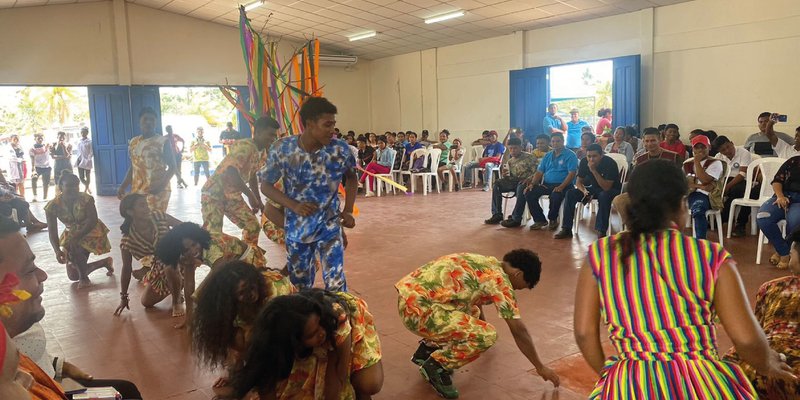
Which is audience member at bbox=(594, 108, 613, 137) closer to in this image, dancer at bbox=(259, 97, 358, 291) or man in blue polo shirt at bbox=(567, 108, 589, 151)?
man in blue polo shirt at bbox=(567, 108, 589, 151)

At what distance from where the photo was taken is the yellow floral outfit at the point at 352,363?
2.05m

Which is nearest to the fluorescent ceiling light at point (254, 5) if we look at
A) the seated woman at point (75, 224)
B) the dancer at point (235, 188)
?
the seated woman at point (75, 224)

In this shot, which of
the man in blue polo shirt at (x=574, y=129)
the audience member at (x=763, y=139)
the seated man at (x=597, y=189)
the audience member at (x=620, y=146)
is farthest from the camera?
the man in blue polo shirt at (x=574, y=129)

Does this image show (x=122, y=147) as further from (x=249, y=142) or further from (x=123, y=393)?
(x=123, y=393)

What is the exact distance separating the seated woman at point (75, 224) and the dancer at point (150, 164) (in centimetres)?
34

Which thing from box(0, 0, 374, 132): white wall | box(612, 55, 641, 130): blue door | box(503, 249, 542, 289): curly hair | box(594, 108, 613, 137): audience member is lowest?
box(503, 249, 542, 289): curly hair

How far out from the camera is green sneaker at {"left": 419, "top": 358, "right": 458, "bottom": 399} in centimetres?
268

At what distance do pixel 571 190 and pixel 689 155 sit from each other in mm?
3066

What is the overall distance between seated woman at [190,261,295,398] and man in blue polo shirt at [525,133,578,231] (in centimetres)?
524

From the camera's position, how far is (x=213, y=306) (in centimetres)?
214

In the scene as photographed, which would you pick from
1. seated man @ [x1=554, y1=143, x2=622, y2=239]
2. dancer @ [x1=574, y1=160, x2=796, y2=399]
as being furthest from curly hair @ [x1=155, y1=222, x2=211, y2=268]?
seated man @ [x1=554, y1=143, x2=622, y2=239]

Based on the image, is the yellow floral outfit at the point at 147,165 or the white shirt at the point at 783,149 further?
the white shirt at the point at 783,149

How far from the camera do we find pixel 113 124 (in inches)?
494

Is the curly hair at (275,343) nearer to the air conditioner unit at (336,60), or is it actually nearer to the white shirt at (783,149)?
the white shirt at (783,149)
